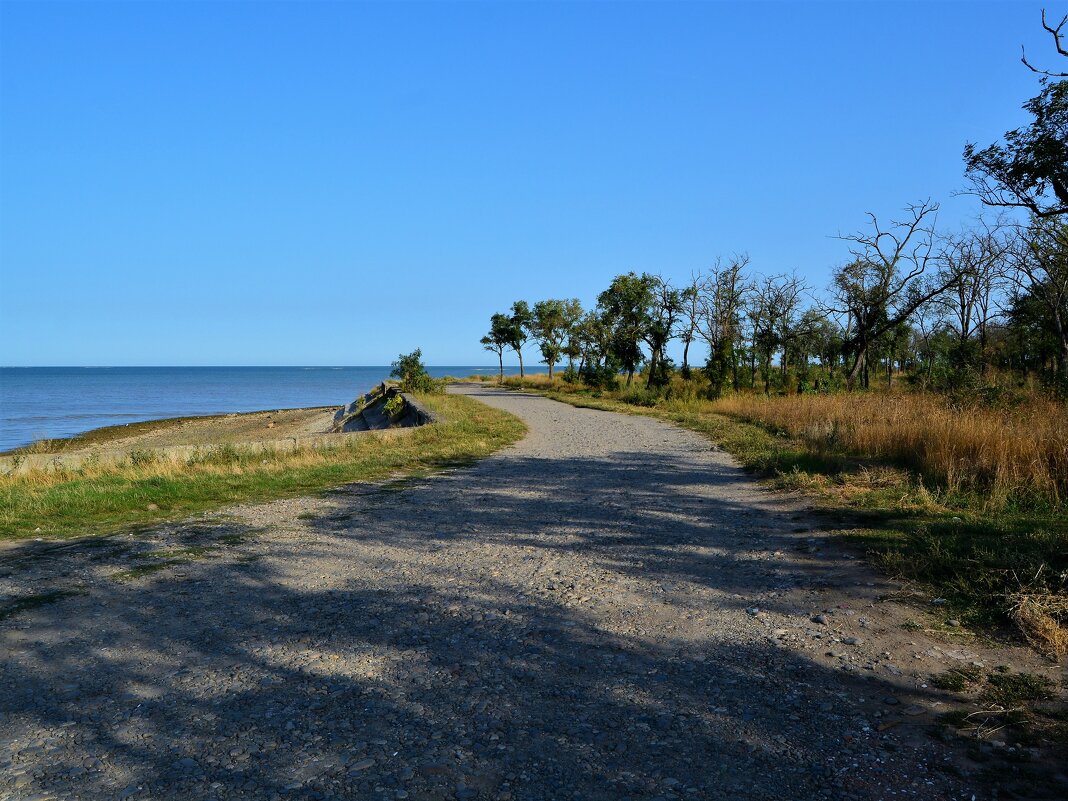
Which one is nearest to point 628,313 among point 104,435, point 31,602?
point 104,435


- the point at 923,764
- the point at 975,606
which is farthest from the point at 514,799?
the point at 975,606

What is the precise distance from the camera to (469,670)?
3.89 metres

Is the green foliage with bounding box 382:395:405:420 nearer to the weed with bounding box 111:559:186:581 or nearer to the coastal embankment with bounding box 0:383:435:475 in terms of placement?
the coastal embankment with bounding box 0:383:435:475

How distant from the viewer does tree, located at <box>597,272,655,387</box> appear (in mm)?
35281

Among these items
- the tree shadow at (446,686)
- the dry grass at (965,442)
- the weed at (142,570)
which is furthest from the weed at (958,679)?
the weed at (142,570)

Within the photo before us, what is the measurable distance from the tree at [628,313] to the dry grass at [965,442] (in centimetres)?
2117

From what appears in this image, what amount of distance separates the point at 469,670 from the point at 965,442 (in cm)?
770

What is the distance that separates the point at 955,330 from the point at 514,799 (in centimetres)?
4387

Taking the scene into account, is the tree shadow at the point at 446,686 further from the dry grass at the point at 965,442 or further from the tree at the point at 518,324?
the tree at the point at 518,324

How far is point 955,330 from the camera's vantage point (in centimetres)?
3919

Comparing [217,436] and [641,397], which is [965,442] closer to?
[641,397]

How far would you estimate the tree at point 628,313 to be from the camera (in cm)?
3528

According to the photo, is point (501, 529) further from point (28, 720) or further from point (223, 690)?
point (28, 720)

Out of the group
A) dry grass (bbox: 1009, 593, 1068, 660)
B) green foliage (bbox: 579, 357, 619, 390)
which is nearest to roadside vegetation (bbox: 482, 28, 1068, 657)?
dry grass (bbox: 1009, 593, 1068, 660)
